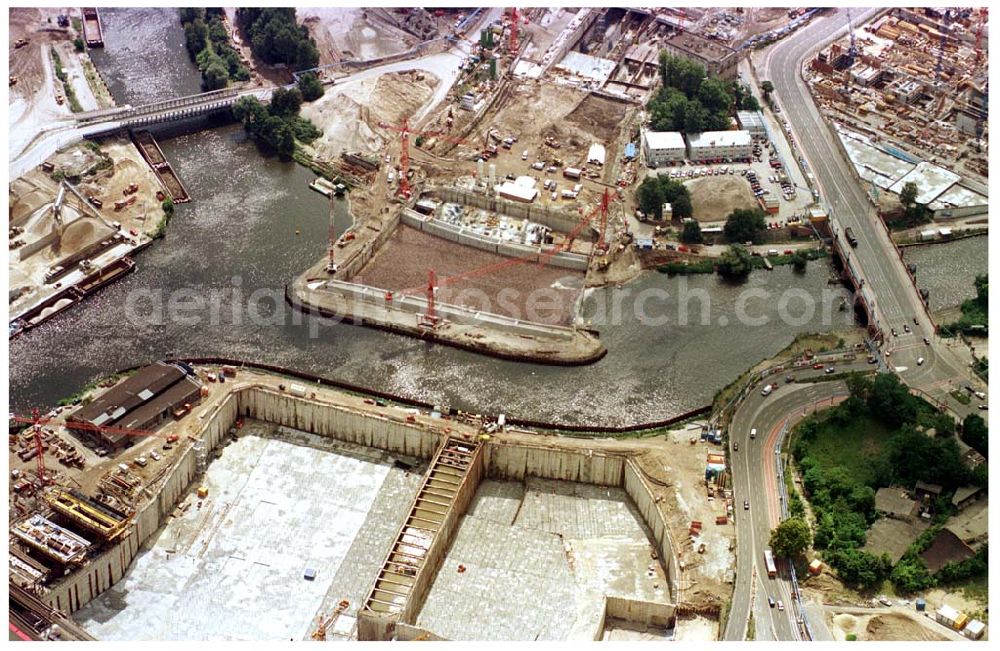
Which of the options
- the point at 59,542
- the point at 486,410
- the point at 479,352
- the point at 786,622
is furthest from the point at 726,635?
the point at 59,542

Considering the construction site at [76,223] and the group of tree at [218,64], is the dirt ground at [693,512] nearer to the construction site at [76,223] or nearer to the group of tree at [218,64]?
the construction site at [76,223]

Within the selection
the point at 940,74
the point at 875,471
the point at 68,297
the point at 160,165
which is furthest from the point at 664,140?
the point at 68,297

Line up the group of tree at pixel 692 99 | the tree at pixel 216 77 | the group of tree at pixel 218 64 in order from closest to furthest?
the group of tree at pixel 692 99 → the tree at pixel 216 77 → the group of tree at pixel 218 64

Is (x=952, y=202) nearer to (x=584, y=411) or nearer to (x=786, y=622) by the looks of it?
(x=584, y=411)

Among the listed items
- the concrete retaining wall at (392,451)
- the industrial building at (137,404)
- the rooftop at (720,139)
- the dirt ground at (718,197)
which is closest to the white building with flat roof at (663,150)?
the rooftop at (720,139)

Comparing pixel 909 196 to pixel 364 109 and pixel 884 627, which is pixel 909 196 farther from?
pixel 364 109

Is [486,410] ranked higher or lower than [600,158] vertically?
lower
